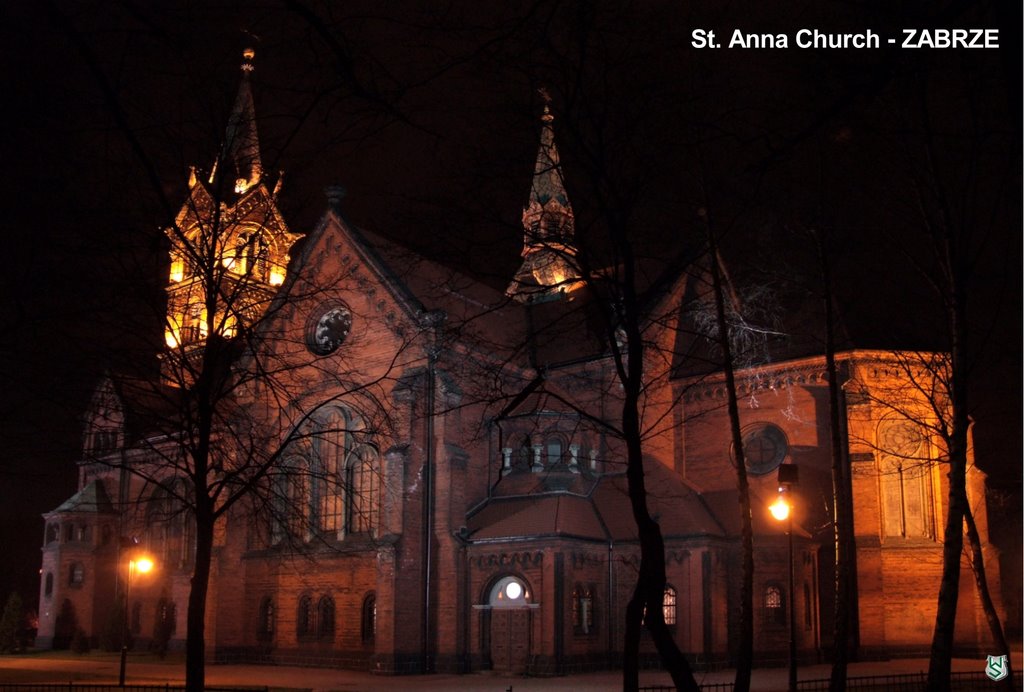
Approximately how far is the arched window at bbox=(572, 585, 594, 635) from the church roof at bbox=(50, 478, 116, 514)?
3364 cm

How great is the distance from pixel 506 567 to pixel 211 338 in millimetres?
21786

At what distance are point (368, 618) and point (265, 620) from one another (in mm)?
6416

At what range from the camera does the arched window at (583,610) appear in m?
36.2

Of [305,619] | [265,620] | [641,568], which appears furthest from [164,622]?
[641,568]

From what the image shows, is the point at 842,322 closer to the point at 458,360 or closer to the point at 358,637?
the point at 458,360

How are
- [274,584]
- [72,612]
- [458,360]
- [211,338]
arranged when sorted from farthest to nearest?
1. [72,612]
2. [274,584]
3. [458,360]
4. [211,338]

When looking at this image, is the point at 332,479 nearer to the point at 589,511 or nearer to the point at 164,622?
the point at 589,511

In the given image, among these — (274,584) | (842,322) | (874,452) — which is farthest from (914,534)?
(274,584)

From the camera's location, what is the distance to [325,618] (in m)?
41.0

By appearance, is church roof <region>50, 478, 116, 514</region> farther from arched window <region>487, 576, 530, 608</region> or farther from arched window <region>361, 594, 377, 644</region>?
arched window <region>487, 576, 530, 608</region>

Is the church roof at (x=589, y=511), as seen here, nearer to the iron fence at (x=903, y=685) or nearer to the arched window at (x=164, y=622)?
the iron fence at (x=903, y=685)

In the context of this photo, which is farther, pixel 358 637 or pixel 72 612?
pixel 72 612

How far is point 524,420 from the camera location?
43.6 meters

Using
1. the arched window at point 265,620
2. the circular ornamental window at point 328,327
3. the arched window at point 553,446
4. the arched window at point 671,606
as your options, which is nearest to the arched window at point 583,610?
the arched window at point 671,606
